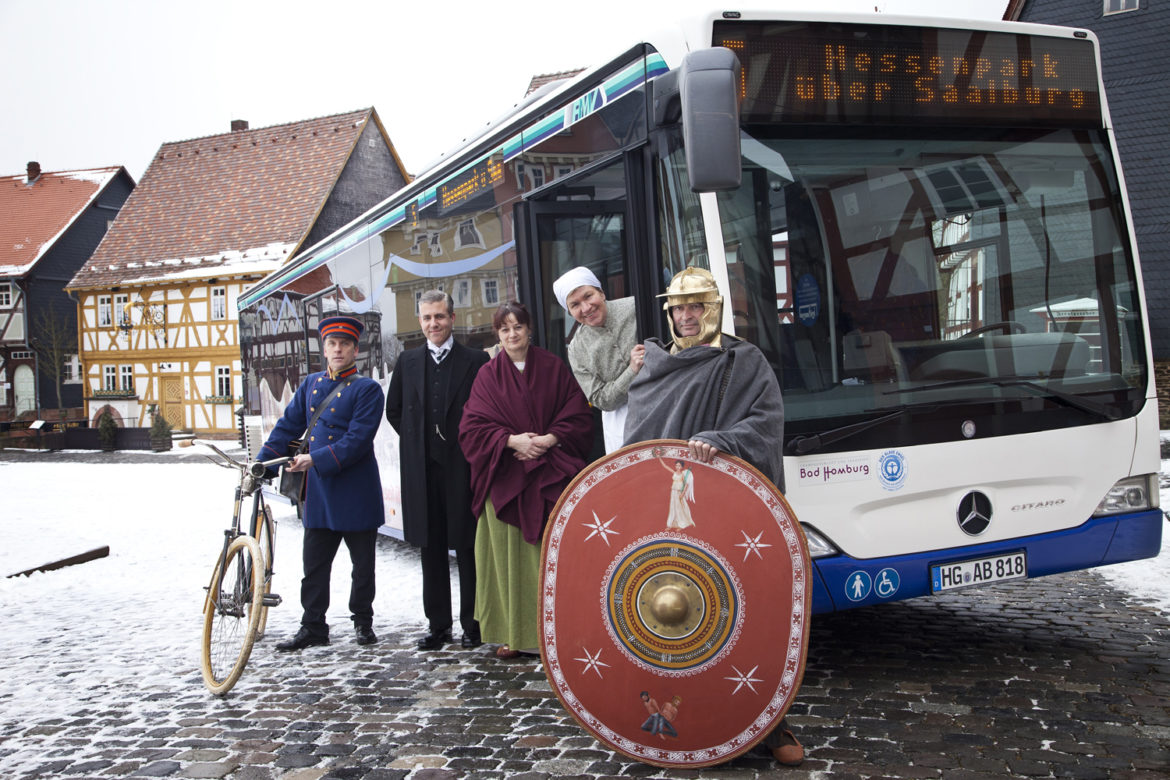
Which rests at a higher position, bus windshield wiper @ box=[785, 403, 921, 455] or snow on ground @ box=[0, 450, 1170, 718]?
bus windshield wiper @ box=[785, 403, 921, 455]

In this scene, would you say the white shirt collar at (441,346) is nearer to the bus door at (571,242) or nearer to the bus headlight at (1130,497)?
the bus door at (571,242)

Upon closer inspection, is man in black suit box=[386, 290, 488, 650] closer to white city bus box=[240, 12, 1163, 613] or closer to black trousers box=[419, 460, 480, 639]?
black trousers box=[419, 460, 480, 639]

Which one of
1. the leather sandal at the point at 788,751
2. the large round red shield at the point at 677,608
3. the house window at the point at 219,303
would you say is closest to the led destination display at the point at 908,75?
the large round red shield at the point at 677,608

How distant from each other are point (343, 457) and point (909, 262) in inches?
127

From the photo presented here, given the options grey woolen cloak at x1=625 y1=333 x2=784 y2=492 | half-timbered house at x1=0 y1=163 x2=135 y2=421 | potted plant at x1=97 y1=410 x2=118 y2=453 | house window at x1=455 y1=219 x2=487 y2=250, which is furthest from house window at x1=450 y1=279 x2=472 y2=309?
half-timbered house at x1=0 y1=163 x2=135 y2=421

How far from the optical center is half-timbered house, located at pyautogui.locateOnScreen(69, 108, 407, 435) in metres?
38.2

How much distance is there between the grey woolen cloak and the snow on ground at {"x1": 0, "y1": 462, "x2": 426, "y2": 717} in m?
3.20

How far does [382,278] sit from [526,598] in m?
3.64

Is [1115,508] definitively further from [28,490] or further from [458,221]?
[28,490]

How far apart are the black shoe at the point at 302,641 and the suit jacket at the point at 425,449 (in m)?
0.78

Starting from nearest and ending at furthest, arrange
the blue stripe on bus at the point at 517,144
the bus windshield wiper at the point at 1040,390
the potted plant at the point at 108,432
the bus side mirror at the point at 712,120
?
the bus side mirror at the point at 712,120, the bus windshield wiper at the point at 1040,390, the blue stripe on bus at the point at 517,144, the potted plant at the point at 108,432

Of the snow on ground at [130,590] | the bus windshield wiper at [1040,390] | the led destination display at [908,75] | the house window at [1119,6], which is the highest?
the house window at [1119,6]

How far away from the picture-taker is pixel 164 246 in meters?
40.8

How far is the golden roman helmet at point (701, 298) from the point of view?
401 centimetres
